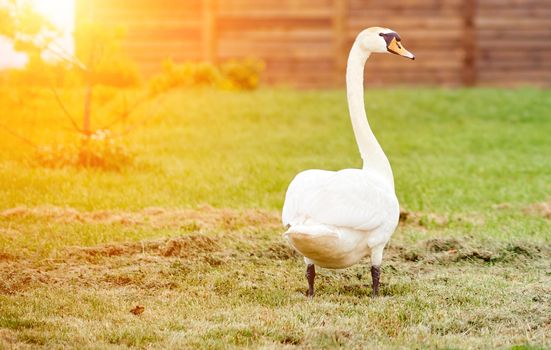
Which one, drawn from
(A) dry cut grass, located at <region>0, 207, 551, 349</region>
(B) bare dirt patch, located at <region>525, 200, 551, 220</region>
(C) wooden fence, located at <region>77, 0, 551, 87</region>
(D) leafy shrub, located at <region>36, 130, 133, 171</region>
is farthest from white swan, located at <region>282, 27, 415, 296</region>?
(C) wooden fence, located at <region>77, 0, 551, 87</region>

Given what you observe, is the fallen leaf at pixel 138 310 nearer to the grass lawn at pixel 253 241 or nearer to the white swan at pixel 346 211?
the grass lawn at pixel 253 241

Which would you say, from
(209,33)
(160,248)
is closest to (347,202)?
(160,248)

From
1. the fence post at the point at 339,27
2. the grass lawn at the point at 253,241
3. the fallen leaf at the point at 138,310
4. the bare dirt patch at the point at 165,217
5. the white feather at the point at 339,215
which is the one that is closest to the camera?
the grass lawn at the point at 253,241

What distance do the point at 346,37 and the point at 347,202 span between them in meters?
17.4

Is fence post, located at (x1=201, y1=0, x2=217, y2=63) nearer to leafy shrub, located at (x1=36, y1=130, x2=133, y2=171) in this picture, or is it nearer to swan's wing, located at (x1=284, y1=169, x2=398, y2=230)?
leafy shrub, located at (x1=36, y1=130, x2=133, y2=171)

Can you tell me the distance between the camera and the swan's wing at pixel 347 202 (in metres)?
5.71

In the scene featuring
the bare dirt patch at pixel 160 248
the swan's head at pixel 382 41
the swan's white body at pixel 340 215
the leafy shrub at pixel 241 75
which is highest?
the swan's head at pixel 382 41

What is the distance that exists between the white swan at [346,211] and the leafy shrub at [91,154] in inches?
240

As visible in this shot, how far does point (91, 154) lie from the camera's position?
1203 cm

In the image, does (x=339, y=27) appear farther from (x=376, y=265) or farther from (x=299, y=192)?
(x=299, y=192)

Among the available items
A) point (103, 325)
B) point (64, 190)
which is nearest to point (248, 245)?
point (103, 325)

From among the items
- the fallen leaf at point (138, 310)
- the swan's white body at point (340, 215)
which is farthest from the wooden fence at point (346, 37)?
the fallen leaf at point (138, 310)

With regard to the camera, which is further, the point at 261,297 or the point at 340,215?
the point at 261,297

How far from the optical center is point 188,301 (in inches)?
238
